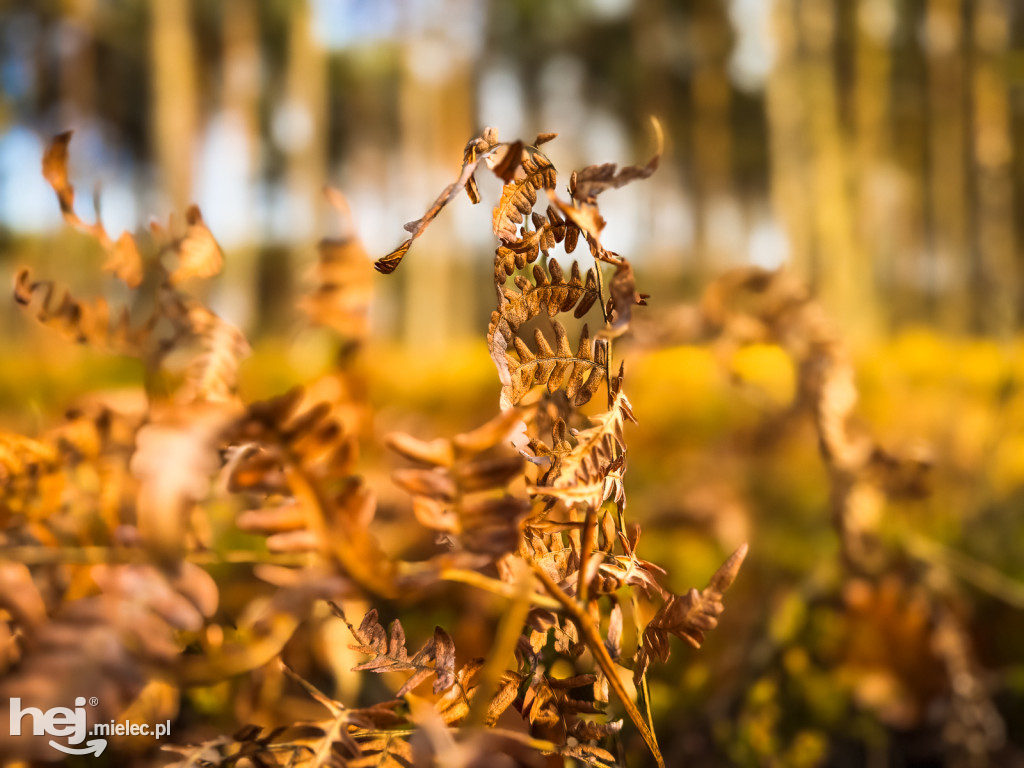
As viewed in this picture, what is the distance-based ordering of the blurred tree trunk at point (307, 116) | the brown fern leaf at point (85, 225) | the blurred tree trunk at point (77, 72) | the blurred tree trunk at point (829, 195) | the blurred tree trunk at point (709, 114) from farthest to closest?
the blurred tree trunk at point (709, 114) → the blurred tree trunk at point (307, 116) → the blurred tree trunk at point (77, 72) → the blurred tree trunk at point (829, 195) → the brown fern leaf at point (85, 225)

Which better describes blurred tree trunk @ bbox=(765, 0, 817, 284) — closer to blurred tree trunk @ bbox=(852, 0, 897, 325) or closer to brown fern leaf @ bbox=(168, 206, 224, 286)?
→ blurred tree trunk @ bbox=(852, 0, 897, 325)

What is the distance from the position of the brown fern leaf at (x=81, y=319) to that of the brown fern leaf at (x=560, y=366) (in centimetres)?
22

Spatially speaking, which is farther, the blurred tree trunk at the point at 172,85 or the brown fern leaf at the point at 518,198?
the blurred tree trunk at the point at 172,85

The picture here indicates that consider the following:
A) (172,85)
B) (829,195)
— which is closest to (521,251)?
(829,195)

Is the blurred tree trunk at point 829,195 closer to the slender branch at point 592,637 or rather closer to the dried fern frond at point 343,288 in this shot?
the dried fern frond at point 343,288

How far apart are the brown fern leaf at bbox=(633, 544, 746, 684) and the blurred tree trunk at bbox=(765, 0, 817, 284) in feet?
14.8

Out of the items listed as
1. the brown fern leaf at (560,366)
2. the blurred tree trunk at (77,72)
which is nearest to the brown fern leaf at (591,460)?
the brown fern leaf at (560,366)

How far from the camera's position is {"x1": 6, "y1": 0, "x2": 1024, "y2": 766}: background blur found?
30.8 inches

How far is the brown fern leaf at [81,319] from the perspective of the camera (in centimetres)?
34

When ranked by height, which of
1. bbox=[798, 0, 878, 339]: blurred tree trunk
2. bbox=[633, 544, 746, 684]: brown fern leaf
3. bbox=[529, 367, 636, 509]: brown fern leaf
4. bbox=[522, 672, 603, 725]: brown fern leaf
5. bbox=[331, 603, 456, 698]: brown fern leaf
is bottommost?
bbox=[522, 672, 603, 725]: brown fern leaf

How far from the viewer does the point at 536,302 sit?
1.06ft

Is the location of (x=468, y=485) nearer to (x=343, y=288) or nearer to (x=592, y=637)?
(x=592, y=637)

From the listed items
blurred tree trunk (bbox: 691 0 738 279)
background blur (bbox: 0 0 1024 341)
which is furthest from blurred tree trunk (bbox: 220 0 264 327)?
blurred tree trunk (bbox: 691 0 738 279)

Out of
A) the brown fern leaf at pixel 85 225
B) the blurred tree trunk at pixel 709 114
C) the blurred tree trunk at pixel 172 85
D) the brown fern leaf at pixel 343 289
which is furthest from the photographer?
the blurred tree trunk at pixel 709 114
